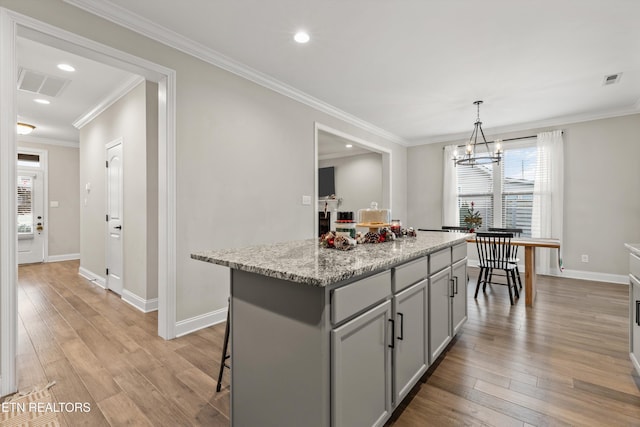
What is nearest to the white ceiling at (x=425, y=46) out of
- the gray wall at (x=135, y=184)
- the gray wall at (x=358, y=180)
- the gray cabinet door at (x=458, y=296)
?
the gray wall at (x=135, y=184)

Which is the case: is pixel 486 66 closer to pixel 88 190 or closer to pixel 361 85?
pixel 361 85

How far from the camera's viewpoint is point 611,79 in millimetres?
3615

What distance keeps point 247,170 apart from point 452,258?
2.28m

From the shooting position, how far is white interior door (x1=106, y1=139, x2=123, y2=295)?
399 centimetres

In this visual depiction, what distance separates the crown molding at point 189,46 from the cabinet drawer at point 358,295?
2.72m

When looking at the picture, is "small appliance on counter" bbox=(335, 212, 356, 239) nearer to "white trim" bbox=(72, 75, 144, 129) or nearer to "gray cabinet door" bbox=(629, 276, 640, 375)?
"gray cabinet door" bbox=(629, 276, 640, 375)

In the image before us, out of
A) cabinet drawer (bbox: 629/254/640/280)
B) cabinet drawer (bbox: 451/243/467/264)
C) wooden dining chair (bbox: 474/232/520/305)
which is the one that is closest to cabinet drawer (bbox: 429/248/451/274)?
cabinet drawer (bbox: 451/243/467/264)

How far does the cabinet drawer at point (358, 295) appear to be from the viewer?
1.20 metres

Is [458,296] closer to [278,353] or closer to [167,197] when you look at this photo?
[278,353]

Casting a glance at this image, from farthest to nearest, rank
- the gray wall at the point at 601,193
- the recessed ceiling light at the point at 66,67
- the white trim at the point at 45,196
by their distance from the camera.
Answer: the white trim at the point at 45,196 → the gray wall at the point at 601,193 → the recessed ceiling light at the point at 66,67

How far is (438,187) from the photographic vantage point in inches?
256

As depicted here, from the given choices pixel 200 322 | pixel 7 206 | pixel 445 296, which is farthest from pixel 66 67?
pixel 445 296

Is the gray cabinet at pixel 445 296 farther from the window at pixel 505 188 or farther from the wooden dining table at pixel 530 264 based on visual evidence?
the window at pixel 505 188

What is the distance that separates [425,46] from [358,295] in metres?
2.65
